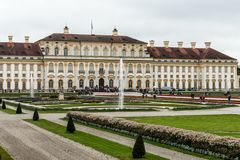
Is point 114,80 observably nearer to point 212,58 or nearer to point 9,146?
point 212,58

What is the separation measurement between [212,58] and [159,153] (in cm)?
7778

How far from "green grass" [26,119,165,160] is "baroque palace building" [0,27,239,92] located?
200 feet

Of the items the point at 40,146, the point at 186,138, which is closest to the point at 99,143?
the point at 40,146

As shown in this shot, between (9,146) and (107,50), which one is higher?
(107,50)

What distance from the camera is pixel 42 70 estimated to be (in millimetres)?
83500

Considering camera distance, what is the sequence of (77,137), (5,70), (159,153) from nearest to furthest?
(159,153)
(77,137)
(5,70)

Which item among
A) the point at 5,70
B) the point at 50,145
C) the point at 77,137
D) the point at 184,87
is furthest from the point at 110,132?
the point at 184,87

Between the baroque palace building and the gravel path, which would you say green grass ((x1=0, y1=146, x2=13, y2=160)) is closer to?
the gravel path

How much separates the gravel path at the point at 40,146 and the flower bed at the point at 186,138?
269cm

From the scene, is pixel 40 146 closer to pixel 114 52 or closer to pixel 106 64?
pixel 106 64

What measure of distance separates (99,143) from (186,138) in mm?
3021

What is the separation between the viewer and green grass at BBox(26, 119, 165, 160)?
1438 cm

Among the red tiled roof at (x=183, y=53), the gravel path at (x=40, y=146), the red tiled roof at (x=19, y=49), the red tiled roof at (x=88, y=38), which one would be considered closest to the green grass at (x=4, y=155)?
the gravel path at (x=40, y=146)

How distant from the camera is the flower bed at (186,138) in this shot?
539 inches
